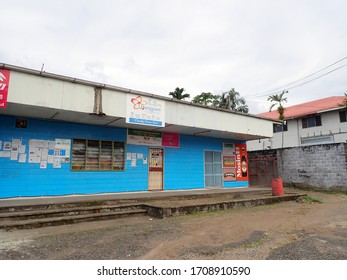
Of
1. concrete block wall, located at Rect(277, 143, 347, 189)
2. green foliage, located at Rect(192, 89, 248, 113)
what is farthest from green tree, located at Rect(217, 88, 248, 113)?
concrete block wall, located at Rect(277, 143, 347, 189)

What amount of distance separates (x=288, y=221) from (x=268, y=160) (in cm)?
1054

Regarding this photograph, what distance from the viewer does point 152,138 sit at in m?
11.4

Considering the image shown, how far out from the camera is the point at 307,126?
24.5 metres

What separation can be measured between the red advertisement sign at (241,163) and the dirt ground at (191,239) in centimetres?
640

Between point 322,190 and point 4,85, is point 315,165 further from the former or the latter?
point 4,85

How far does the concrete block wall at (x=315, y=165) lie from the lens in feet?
44.9

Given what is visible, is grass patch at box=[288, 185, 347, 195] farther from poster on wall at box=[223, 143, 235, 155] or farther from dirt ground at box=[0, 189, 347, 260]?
dirt ground at box=[0, 189, 347, 260]

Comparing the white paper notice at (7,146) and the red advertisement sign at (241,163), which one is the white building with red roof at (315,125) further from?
the white paper notice at (7,146)

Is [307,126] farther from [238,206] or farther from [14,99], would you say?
[14,99]

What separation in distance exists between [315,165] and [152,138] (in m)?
9.83

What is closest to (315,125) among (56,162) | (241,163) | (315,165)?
(315,165)

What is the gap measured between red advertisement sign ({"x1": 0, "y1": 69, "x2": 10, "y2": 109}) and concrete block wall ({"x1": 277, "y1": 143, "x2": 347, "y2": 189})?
49.3 feet

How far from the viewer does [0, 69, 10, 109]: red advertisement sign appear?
6953 millimetres
